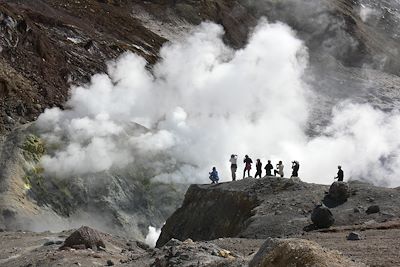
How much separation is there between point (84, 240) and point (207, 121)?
2122 cm

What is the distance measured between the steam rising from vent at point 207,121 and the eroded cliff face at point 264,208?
8156 mm

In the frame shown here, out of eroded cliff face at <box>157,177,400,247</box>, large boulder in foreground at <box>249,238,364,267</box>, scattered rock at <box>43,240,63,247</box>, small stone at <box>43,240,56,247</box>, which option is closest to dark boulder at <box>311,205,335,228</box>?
eroded cliff face at <box>157,177,400,247</box>

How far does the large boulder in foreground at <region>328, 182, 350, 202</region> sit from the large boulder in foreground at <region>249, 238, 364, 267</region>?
8857 mm

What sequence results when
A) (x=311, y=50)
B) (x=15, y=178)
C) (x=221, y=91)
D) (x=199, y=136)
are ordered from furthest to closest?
(x=311, y=50)
(x=221, y=91)
(x=199, y=136)
(x=15, y=178)

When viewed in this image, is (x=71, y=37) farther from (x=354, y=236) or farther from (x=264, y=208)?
(x=354, y=236)

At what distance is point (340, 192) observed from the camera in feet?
48.9

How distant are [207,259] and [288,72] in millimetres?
37151

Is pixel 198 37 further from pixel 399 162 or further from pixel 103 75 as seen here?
pixel 399 162

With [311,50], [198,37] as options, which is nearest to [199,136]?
[198,37]

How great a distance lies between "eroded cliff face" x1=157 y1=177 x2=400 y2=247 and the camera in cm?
1354

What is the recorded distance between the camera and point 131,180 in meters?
26.1

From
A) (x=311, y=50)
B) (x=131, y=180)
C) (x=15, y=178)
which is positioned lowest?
(x=15, y=178)

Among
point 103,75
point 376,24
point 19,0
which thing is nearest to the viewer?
point 103,75

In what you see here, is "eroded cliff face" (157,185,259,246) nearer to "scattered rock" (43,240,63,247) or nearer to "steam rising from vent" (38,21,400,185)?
"scattered rock" (43,240,63,247)
